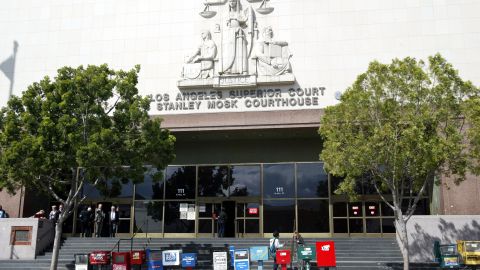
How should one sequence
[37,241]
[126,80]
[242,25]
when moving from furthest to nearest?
[242,25]
[37,241]
[126,80]

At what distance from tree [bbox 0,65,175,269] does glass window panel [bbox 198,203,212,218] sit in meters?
8.22

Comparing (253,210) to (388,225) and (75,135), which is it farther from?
(75,135)

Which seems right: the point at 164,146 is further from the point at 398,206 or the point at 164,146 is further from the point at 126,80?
the point at 398,206

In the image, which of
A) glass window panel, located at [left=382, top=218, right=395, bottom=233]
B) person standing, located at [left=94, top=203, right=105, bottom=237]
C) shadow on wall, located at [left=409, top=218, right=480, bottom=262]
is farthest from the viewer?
glass window panel, located at [left=382, top=218, right=395, bottom=233]

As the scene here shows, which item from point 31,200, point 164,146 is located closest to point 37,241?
point 31,200

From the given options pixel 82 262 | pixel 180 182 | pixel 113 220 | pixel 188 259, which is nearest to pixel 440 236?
pixel 188 259

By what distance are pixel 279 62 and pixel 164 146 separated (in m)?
9.36

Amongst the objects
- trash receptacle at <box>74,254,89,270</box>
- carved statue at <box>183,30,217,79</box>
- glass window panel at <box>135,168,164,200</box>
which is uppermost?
carved statue at <box>183,30,217,79</box>

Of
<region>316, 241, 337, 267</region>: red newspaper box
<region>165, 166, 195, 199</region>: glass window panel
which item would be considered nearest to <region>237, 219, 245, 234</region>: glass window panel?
<region>165, 166, 195, 199</region>: glass window panel

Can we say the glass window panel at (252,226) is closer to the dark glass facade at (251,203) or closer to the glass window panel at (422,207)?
the dark glass facade at (251,203)

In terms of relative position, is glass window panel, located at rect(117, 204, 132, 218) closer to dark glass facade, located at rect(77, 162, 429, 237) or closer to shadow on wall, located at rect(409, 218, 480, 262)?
dark glass facade, located at rect(77, 162, 429, 237)

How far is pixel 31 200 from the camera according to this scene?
27406 millimetres

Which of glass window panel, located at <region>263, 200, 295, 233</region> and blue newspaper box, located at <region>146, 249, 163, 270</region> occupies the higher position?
glass window panel, located at <region>263, 200, 295, 233</region>

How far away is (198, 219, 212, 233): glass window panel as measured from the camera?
89.0 ft
